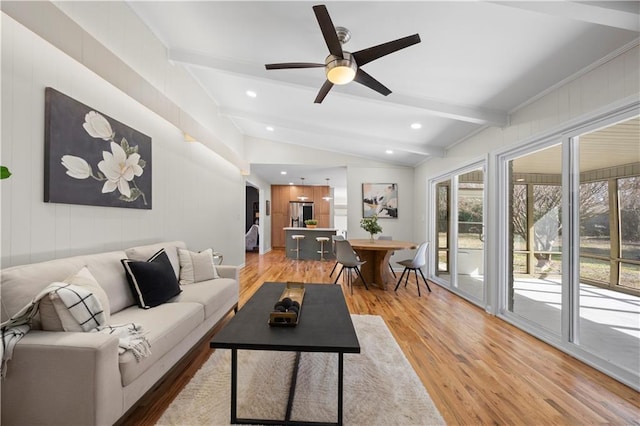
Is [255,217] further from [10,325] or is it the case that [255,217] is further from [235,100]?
[10,325]

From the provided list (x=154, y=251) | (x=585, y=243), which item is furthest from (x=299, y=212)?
(x=585, y=243)

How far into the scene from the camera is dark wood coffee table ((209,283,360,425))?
4.61 ft

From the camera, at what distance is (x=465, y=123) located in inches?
146

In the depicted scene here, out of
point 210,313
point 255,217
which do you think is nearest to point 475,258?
point 210,313

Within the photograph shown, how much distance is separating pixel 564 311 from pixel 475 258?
1733 millimetres

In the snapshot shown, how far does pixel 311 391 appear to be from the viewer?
1.80 meters

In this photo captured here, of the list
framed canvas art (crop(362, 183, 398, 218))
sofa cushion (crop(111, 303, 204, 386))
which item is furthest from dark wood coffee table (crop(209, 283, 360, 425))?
framed canvas art (crop(362, 183, 398, 218))

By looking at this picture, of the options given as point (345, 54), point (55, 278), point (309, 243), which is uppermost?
point (345, 54)

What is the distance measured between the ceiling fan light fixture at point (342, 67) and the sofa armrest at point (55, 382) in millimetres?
2247

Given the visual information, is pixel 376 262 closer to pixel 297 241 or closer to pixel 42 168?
pixel 297 241

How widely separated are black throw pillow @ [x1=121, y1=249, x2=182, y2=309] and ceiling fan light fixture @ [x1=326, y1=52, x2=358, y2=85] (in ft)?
7.03

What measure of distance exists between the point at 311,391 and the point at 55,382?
1.34 m

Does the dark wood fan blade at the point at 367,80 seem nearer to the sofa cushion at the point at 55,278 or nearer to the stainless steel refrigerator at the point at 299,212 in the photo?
the sofa cushion at the point at 55,278

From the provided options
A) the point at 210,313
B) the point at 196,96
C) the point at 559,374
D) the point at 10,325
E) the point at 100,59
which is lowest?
the point at 559,374
